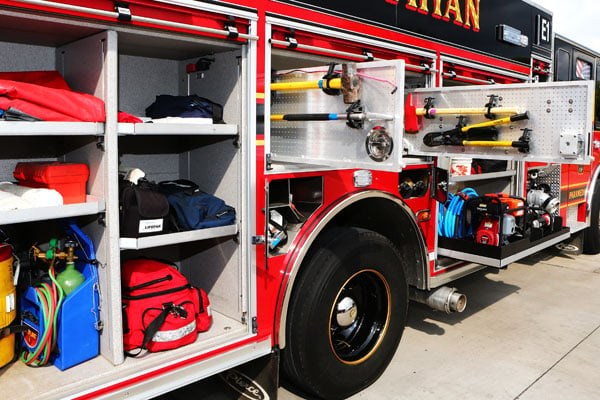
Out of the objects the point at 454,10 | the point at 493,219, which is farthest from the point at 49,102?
the point at 493,219

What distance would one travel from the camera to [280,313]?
2.95 m

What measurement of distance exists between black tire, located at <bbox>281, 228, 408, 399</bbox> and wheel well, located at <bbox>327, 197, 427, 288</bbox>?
270 mm

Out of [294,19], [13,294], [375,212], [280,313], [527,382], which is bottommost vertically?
[527,382]

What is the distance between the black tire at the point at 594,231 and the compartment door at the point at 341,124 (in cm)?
504

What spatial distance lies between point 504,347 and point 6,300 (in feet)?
11.2

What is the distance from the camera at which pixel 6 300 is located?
92.3 inches

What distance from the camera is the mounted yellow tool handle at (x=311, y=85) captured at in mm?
2660

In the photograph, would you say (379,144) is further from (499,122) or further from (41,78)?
(41,78)

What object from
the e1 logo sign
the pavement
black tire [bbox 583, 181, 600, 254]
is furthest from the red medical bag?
black tire [bbox 583, 181, 600, 254]

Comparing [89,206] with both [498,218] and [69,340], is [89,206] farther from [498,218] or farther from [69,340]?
[498,218]

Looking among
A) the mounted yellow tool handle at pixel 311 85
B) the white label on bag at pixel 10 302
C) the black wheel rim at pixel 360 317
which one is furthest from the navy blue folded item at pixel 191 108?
the black wheel rim at pixel 360 317

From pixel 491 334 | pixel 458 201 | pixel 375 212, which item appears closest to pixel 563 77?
pixel 458 201

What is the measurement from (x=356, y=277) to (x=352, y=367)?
0.55 meters

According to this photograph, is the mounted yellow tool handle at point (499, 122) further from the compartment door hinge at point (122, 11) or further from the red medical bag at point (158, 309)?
the compartment door hinge at point (122, 11)
